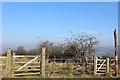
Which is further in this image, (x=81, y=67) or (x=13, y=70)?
(x=81, y=67)

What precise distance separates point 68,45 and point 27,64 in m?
6.86

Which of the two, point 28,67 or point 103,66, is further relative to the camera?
point 103,66

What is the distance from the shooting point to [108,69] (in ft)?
57.2

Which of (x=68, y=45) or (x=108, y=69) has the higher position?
(x=68, y=45)

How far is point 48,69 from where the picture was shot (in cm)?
1675

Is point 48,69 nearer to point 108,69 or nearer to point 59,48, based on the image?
point 108,69

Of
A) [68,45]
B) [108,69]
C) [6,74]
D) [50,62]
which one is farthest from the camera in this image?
[68,45]

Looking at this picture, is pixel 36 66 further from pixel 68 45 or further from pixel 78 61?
pixel 68 45

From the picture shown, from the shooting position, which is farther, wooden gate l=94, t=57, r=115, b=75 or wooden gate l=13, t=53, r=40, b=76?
wooden gate l=94, t=57, r=115, b=75

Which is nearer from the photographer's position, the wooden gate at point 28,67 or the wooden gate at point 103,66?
the wooden gate at point 28,67

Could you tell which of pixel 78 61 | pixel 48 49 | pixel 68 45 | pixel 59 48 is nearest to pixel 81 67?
pixel 78 61

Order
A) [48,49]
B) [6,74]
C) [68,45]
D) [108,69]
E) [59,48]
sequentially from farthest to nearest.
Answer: [48,49]
[59,48]
[68,45]
[108,69]
[6,74]

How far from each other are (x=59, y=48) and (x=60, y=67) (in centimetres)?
755

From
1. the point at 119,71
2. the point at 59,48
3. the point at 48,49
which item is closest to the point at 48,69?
the point at 119,71
